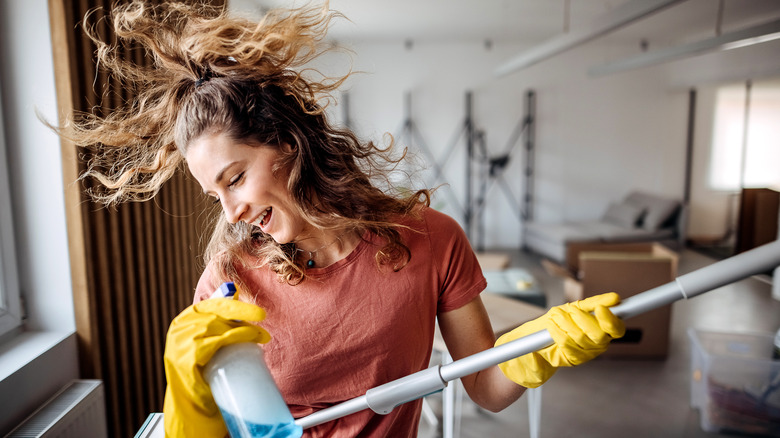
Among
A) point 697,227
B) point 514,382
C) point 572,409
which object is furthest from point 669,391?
point 697,227

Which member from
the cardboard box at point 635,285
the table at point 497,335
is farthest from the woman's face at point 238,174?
the cardboard box at point 635,285

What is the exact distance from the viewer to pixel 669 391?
3.05m

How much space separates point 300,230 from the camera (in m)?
1.08

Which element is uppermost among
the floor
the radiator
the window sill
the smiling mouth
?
the smiling mouth

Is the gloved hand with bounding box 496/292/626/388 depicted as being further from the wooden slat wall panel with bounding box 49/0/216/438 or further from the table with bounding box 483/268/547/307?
the table with bounding box 483/268/547/307

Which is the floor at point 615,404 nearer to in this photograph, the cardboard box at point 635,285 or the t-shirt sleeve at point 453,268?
the cardboard box at point 635,285

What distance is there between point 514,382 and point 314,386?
15.9 inches

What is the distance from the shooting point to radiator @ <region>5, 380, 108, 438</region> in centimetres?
139

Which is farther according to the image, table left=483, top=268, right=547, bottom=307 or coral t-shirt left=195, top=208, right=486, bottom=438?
table left=483, top=268, right=547, bottom=307

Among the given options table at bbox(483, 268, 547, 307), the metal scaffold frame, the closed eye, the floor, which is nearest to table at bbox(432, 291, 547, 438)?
the floor

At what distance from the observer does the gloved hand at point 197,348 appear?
0.81 meters

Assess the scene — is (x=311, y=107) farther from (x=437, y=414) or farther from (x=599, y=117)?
(x=599, y=117)

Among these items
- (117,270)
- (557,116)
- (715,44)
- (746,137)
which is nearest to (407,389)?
(117,270)

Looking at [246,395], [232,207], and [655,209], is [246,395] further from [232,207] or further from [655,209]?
[655,209]
